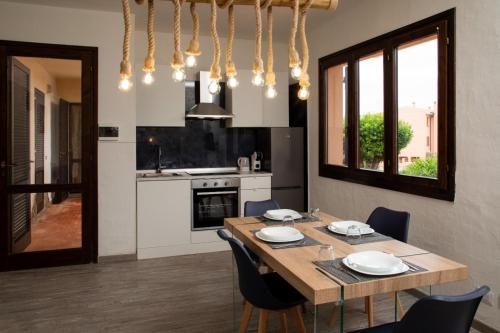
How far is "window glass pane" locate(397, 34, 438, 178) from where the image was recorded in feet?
10.7

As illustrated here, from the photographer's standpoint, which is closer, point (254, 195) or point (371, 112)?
point (371, 112)

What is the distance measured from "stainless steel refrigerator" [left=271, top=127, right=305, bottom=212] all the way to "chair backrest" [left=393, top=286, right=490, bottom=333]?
3683 millimetres

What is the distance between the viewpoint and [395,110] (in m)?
3.69

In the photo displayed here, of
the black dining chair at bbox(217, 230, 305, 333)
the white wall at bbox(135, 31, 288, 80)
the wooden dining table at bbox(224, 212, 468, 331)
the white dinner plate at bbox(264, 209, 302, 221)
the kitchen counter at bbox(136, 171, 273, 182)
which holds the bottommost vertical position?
the black dining chair at bbox(217, 230, 305, 333)

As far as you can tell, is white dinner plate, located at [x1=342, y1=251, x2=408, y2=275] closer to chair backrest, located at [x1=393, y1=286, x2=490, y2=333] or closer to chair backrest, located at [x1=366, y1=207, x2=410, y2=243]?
chair backrest, located at [x1=393, y1=286, x2=490, y2=333]

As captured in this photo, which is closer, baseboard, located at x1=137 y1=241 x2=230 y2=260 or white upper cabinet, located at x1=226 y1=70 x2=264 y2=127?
baseboard, located at x1=137 y1=241 x2=230 y2=260

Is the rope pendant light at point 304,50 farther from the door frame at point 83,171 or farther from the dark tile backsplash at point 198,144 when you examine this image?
the dark tile backsplash at point 198,144

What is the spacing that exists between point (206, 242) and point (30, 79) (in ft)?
8.58

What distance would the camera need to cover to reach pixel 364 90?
418 cm

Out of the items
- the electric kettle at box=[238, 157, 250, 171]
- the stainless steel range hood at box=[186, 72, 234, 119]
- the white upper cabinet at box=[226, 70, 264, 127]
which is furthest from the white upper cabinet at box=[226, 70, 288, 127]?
the electric kettle at box=[238, 157, 250, 171]

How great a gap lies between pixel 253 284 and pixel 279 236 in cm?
35

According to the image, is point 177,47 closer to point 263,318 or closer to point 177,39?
point 177,39

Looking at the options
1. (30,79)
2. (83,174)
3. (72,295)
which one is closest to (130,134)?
(83,174)

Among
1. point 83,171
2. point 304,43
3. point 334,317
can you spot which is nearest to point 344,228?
point 334,317
